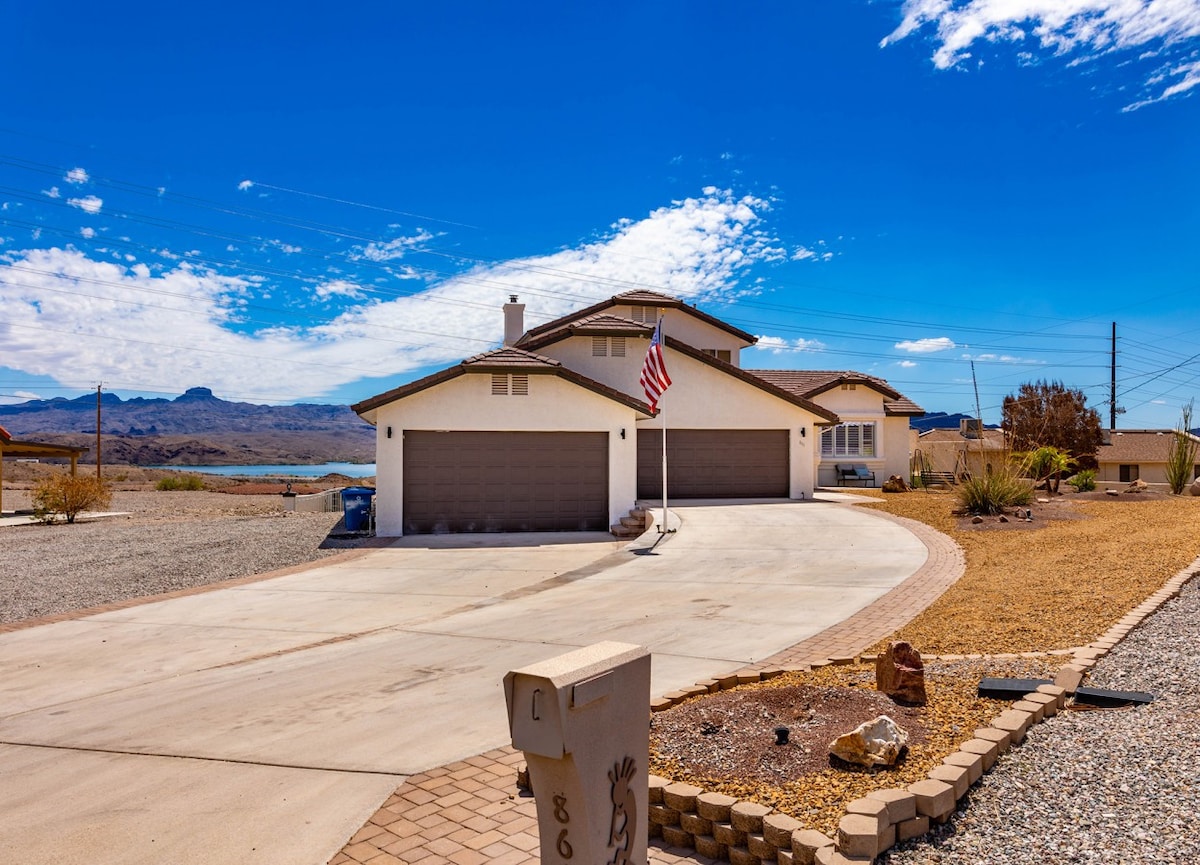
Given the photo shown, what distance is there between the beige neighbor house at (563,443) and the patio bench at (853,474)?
7370 millimetres

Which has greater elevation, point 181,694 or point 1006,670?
point 1006,670

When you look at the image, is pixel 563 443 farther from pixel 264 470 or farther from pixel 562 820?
pixel 264 470

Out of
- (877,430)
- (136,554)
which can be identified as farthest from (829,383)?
(136,554)

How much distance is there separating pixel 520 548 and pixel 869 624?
903 cm

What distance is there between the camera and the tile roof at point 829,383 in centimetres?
3120

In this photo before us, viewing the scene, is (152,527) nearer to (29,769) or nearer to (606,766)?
(29,769)

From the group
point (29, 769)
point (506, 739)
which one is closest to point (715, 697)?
point (506, 739)

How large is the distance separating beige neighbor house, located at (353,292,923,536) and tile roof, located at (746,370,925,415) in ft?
21.8

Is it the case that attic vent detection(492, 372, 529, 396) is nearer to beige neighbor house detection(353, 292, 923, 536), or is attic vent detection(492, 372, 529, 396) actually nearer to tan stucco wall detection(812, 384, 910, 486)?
beige neighbor house detection(353, 292, 923, 536)

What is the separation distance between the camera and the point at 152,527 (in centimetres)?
2166

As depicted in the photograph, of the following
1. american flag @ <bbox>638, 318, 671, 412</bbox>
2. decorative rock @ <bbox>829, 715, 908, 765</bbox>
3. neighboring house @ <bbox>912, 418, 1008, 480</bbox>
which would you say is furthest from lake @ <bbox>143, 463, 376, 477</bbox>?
decorative rock @ <bbox>829, 715, 908, 765</bbox>

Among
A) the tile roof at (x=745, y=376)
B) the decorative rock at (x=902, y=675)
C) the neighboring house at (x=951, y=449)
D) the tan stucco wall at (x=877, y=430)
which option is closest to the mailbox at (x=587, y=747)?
the decorative rock at (x=902, y=675)

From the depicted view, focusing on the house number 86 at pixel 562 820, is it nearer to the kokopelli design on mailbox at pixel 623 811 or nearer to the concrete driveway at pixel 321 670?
the kokopelli design on mailbox at pixel 623 811

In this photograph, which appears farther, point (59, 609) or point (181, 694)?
point (59, 609)
